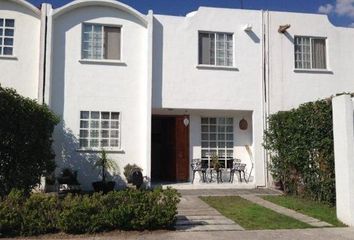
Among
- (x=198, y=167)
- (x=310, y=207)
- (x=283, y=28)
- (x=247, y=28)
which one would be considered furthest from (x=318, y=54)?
(x=310, y=207)

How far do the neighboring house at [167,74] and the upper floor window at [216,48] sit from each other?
39 millimetres

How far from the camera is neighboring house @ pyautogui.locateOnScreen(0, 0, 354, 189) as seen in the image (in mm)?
15883

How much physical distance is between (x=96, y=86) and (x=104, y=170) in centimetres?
306

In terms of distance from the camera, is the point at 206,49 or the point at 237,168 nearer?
the point at 206,49

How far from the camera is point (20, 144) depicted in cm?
1092

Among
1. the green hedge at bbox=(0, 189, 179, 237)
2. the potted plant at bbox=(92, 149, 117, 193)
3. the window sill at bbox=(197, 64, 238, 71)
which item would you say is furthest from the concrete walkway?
the window sill at bbox=(197, 64, 238, 71)

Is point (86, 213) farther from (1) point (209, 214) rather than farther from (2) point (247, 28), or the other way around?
(2) point (247, 28)

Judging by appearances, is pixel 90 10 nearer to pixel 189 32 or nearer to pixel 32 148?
pixel 189 32

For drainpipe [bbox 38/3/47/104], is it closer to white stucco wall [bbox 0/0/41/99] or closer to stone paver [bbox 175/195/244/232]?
white stucco wall [bbox 0/0/41/99]

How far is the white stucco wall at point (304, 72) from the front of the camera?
17516mm

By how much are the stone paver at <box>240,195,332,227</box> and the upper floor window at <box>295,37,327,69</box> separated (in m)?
6.40

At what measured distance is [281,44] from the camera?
696 inches

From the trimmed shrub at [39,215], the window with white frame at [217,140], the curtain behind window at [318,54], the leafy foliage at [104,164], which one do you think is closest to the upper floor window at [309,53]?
the curtain behind window at [318,54]

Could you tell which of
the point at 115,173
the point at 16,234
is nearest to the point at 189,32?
the point at 115,173
